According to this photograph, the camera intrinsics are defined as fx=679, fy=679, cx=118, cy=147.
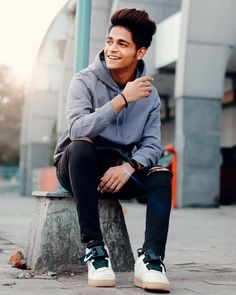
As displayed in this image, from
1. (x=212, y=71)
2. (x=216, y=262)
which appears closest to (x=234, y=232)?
(x=216, y=262)

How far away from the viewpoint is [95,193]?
3473 millimetres

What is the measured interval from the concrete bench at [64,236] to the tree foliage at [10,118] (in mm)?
55443

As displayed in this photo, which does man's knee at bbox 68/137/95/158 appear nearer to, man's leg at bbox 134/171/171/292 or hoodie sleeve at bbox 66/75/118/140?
hoodie sleeve at bbox 66/75/118/140

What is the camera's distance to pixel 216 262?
4.68 m

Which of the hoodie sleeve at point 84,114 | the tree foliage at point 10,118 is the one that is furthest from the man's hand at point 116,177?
the tree foliage at point 10,118

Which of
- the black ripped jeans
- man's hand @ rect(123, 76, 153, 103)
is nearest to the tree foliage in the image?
man's hand @ rect(123, 76, 153, 103)

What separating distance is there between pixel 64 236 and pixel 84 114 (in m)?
0.74

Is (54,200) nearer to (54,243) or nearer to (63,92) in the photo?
(54,243)

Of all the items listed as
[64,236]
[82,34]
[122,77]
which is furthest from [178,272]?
[82,34]

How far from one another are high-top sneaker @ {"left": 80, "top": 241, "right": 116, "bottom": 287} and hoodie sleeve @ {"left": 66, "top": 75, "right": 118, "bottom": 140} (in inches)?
23.4

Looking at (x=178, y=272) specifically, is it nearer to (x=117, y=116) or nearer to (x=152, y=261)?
(x=152, y=261)

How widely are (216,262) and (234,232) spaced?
10.8 feet

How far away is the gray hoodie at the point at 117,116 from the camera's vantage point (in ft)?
12.1

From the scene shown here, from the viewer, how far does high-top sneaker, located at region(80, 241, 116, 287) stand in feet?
10.9
